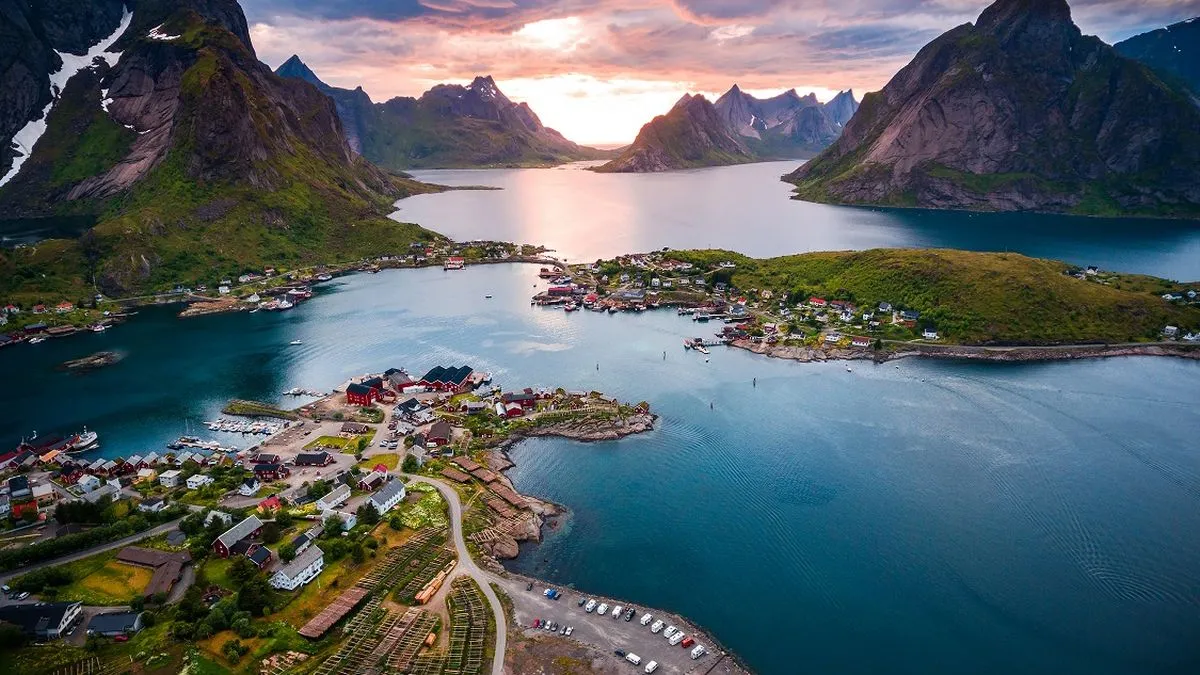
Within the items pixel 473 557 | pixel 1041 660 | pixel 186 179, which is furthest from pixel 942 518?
pixel 186 179

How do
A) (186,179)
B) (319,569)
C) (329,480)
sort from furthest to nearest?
(186,179), (329,480), (319,569)

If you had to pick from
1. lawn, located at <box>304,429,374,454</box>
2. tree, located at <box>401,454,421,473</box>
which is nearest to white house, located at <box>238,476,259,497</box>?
lawn, located at <box>304,429,374,454</box>

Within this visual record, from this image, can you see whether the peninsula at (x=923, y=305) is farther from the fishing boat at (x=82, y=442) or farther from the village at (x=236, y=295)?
the fishing boat at (x=82, y=442)

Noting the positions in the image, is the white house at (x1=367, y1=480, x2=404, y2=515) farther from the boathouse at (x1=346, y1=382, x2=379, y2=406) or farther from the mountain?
the mountain

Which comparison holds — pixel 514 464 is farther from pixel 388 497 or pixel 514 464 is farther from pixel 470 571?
pixel 470 571

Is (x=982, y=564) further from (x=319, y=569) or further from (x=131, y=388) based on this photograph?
(x=131, y=388)

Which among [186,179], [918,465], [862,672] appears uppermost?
[186,179]
